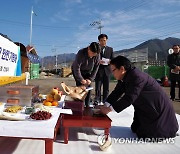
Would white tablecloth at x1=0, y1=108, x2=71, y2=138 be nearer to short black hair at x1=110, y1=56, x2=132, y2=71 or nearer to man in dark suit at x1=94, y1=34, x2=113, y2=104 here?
Result: short black hair at x1=110, y1=56, x2=132, y2=71

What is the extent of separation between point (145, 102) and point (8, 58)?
275cm

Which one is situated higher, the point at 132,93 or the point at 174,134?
the point at 132,93

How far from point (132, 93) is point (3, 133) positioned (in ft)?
4.36

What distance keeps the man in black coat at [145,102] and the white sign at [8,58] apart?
2.10 meters

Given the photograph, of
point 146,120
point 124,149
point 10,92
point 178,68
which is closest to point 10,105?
point 10,92

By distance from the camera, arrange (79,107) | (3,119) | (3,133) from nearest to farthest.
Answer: (3,133), (3,119), (79,107)

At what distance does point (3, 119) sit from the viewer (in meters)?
2.41

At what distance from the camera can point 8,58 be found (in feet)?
15.3

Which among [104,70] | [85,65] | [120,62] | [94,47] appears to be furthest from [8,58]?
[120,62]

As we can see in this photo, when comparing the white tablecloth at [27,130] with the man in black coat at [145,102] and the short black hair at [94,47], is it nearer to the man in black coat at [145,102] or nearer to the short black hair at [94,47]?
the man in black coat at [145,102]

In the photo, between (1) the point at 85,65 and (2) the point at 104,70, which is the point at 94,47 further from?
(2) the point at 104,70

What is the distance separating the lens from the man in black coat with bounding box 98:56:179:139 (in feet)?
9.25

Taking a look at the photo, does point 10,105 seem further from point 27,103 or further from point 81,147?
point 81,147

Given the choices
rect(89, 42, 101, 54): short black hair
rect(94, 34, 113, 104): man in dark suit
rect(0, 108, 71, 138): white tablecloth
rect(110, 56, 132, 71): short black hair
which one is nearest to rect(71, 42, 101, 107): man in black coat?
rect(89, 42, 101, 54): short black hair
